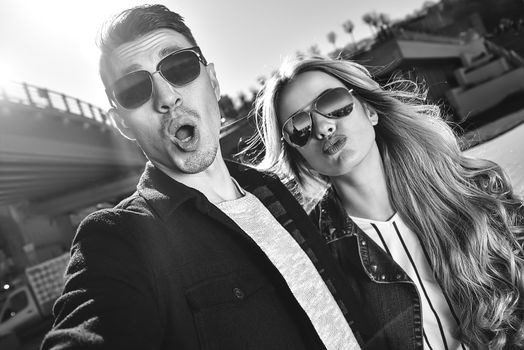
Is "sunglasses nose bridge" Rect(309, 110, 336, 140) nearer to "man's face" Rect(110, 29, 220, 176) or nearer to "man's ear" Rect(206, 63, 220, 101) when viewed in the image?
"man's ear" Rect(206, 63, 220, 101)

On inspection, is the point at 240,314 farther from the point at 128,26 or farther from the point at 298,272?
the point at 128,26

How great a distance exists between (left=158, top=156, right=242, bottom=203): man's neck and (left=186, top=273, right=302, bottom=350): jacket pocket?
567 millimetres

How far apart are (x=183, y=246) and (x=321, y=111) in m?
1.28

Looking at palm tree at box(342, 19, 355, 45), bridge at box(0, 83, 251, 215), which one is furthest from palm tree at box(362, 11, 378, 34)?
bridge at box(0, 83, 251, 215)

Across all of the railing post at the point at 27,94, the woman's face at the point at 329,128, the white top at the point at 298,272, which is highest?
the railing post at the point at 27,94

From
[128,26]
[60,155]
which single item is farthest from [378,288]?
[60,155]

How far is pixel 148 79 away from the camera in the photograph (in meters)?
1.74

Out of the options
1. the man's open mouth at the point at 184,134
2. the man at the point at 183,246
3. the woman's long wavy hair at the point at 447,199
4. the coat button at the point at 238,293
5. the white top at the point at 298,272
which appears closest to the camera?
the man at the point at 183,246

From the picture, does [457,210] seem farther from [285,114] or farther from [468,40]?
[468,40]

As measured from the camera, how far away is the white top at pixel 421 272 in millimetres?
1953

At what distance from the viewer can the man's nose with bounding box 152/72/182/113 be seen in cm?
174

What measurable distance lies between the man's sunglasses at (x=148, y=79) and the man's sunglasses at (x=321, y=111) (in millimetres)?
739

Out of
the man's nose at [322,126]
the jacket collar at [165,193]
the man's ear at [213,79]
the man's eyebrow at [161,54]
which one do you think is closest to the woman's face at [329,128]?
the man's nose at [322,126]

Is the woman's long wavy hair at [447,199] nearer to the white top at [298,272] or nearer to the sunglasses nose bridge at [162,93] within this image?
the white top at [298,272]
